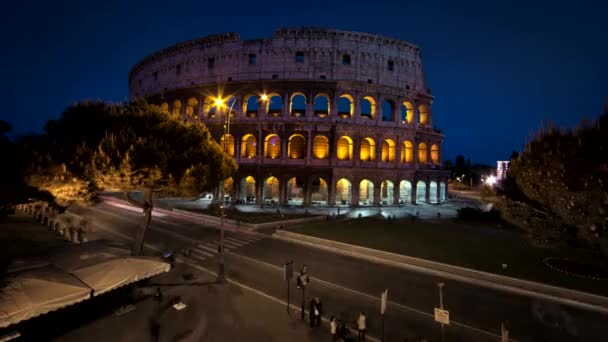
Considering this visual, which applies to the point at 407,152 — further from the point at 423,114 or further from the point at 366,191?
the point at 366,191

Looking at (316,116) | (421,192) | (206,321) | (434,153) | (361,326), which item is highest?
(316,116)

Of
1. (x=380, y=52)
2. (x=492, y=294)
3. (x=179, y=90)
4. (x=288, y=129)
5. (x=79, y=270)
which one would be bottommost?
(x=492, y=294)

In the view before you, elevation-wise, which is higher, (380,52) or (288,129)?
(380,52)

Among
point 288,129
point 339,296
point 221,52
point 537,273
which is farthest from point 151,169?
point 221,52

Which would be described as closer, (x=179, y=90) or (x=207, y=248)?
(x=207, y=248)

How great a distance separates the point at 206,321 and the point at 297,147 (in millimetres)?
30241

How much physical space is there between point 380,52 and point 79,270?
124 feet

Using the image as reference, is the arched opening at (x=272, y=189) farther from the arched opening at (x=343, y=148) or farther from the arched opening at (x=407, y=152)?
the arched opening at (x=407, y=152)

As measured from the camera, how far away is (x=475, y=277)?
13242mm

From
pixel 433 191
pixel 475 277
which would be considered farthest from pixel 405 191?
pixel 475 277

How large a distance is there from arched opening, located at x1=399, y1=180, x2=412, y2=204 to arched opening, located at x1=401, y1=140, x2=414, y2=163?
3167mm

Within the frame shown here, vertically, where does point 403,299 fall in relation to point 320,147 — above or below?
below

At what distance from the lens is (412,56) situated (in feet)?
129

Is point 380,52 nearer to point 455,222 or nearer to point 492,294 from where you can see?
point 455,222
